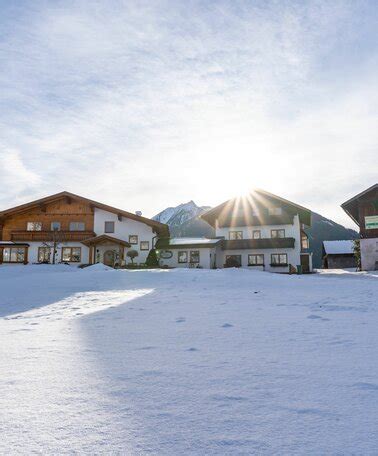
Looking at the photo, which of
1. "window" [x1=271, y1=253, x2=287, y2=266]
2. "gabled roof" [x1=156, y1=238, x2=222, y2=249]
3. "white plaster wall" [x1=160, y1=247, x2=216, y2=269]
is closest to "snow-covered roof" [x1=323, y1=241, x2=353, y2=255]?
"window" [x1=271, y1=253, x2=287, y2=266]

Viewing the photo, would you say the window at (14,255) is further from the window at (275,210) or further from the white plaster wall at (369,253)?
the white plaster wall at (369,253)

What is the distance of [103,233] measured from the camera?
3250 cm

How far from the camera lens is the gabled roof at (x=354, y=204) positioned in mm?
27578

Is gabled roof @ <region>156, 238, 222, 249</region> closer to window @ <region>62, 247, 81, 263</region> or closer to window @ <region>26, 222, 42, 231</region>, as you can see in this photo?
window @ <region>62, 247, 81, 263</region>

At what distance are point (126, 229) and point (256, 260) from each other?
11769mm

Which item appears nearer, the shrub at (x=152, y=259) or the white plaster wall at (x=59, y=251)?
the shrub at (x=152, y=259)

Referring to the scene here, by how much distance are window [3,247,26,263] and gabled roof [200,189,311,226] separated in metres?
16.2

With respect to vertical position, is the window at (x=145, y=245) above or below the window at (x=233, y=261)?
above

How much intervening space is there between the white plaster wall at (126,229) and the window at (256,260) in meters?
8.82

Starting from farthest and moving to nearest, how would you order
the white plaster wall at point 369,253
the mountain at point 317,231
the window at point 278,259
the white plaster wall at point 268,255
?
the mountain at point 317,231
the window at point 278,259
the white plaster wall at point 268,255
the white plaster wall at point 369,253

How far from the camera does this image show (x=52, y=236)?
3192 centimetres

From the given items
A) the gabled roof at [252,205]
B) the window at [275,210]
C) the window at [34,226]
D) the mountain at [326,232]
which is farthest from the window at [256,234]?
the mountain at [326,232]

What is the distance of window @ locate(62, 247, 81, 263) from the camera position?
32031 millimetres

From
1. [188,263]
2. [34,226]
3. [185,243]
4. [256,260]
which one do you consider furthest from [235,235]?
[34,226]
